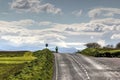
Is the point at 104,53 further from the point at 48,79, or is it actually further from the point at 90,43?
the point at 90,43

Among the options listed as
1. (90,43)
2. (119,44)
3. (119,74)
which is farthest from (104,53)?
(90,43)

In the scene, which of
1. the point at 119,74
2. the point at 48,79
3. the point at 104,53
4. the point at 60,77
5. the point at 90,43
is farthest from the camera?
the point at 90,43

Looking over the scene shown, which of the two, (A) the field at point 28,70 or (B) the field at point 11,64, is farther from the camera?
(B) the field at point 11,64

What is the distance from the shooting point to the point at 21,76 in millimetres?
38844

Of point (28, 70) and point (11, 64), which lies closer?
point (28, 70)

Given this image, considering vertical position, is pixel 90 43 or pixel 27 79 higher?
pixel 90 43

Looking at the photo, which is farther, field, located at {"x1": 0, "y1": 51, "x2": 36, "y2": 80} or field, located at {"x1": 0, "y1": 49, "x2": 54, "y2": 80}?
field, located at {"x1": 0, "y1": 51, "x2": 36, "y2": 80}

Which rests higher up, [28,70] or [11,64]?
[11,64]

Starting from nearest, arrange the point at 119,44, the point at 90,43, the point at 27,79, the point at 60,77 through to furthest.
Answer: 1. the point at 27,79
2. the point at 60,77
3. the point at 119,44
4. the point at 90,43

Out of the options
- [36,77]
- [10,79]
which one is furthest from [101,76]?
[10,79]

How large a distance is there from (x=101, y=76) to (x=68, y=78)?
15.7ft

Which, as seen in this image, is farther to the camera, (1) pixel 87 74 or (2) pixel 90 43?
(2) pixel 90 43

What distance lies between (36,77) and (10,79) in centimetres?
303

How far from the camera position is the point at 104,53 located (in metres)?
89.5
